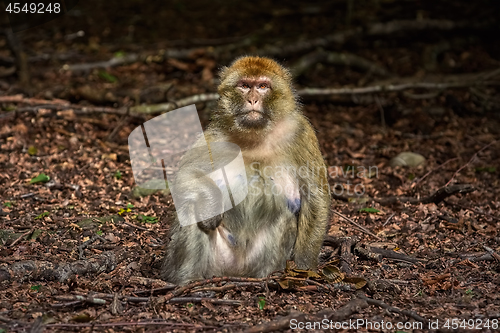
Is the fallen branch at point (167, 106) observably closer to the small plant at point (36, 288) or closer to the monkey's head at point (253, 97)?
the monkey's head at point (253, 97)

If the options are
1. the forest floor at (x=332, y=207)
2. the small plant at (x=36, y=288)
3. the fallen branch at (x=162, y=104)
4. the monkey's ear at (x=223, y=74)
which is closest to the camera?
the forest floor at (x=332, y=207)

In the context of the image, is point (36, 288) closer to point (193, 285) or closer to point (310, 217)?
point (193, 285)

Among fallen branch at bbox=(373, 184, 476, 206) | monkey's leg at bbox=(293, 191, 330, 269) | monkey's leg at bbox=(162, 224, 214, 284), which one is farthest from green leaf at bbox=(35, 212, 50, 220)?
fallen branch at bbox=(373, 184, 476, 206)

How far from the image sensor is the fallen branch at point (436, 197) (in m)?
5.78

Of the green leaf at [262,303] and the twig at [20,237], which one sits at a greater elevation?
the twig at [20,237]

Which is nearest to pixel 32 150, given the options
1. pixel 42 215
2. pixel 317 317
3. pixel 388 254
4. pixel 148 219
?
pixel 42 215

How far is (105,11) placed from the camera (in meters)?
13.7

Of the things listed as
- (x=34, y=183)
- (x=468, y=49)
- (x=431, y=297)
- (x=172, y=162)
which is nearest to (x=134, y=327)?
(x=431, y=297)

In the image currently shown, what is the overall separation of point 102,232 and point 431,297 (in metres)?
3.05

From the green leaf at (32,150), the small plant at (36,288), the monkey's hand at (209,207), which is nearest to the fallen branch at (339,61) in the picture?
the green leaf at (32,150)

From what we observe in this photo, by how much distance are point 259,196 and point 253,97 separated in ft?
2.66

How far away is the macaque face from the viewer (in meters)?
4.41

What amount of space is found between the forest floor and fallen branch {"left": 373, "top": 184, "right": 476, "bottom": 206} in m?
0.02

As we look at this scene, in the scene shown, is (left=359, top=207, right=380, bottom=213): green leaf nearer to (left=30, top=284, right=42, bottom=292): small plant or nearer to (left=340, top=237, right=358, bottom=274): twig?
(left=340, top=237, right=358, bottom=274): twig
